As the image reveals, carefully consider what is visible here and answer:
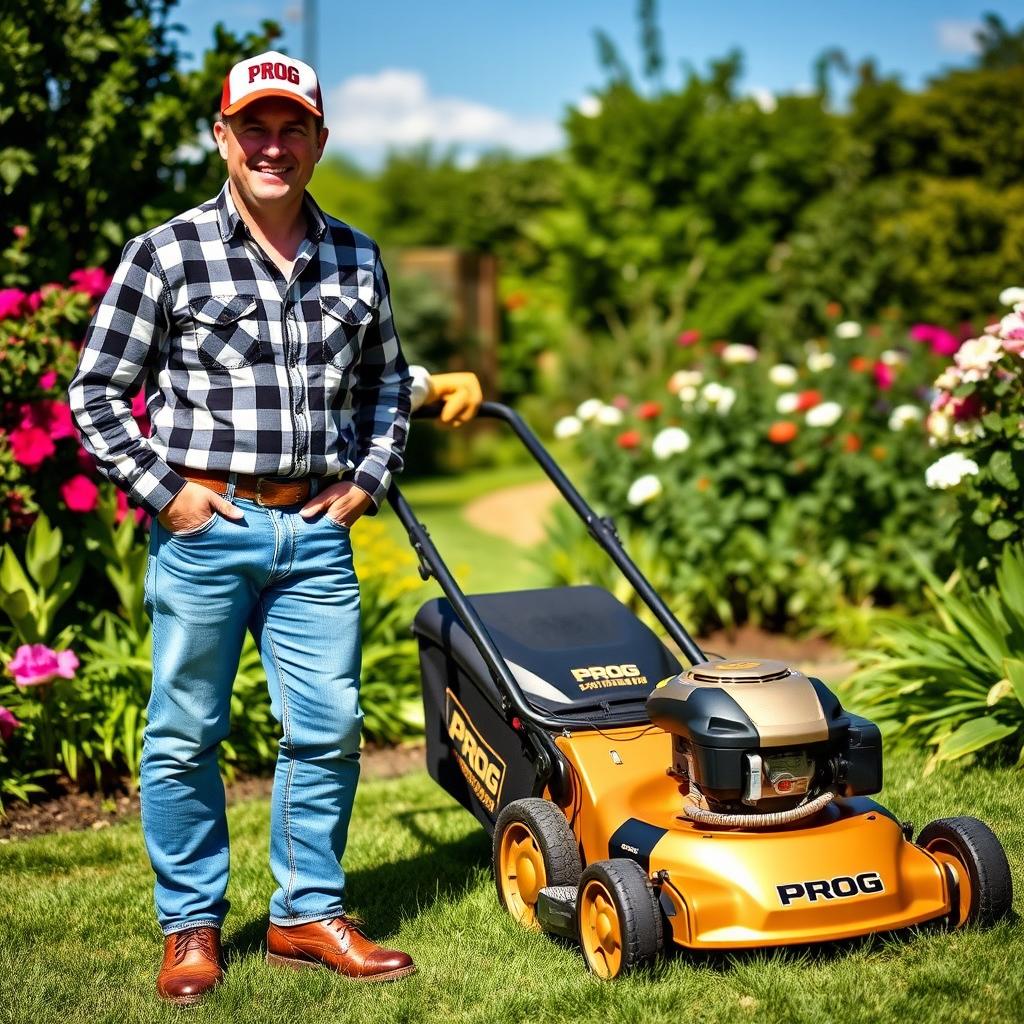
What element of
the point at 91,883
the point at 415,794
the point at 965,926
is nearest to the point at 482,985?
the point at 965,926

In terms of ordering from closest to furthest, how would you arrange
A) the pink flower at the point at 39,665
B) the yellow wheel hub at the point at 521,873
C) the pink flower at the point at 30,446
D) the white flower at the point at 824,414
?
the yellow wheel hub at the point at 521,873
the pink flower at the point at 39,665
the pink flower at the point at 30,446
the white flower at the point at 824,414

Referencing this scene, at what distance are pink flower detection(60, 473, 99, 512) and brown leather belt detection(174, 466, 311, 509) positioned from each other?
1785 mm

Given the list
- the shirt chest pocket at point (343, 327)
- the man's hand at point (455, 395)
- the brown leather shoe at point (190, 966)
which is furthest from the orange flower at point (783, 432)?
the brown leather shoe at point (190, 966)

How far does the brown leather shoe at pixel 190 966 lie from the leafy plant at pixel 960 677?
91.4 inches

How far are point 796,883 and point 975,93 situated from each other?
1608 cm

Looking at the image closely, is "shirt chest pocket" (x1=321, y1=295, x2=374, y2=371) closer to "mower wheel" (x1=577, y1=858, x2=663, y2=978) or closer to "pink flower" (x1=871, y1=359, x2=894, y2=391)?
"mower wheel" (x1=577, y1=858, x2=663, y2=978)

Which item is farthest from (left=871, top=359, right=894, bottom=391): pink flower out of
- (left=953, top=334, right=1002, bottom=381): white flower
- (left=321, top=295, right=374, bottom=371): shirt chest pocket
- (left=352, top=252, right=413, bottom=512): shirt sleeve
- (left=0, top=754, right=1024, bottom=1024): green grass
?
(left=321, top=295, right=374, bottom=371): shirt chest pocket

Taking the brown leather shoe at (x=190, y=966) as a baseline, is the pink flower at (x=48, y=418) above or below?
above

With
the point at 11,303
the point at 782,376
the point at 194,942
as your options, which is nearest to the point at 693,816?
the point at 194,942

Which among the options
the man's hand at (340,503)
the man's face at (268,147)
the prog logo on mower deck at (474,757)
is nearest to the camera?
the man's face at (268,147)

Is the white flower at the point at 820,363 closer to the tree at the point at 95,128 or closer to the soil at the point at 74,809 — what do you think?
the tree at the point at 95,128

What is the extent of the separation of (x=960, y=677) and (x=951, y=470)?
68 centimetres

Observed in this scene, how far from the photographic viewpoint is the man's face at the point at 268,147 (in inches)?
123

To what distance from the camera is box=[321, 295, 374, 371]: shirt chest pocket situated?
3248 mm
